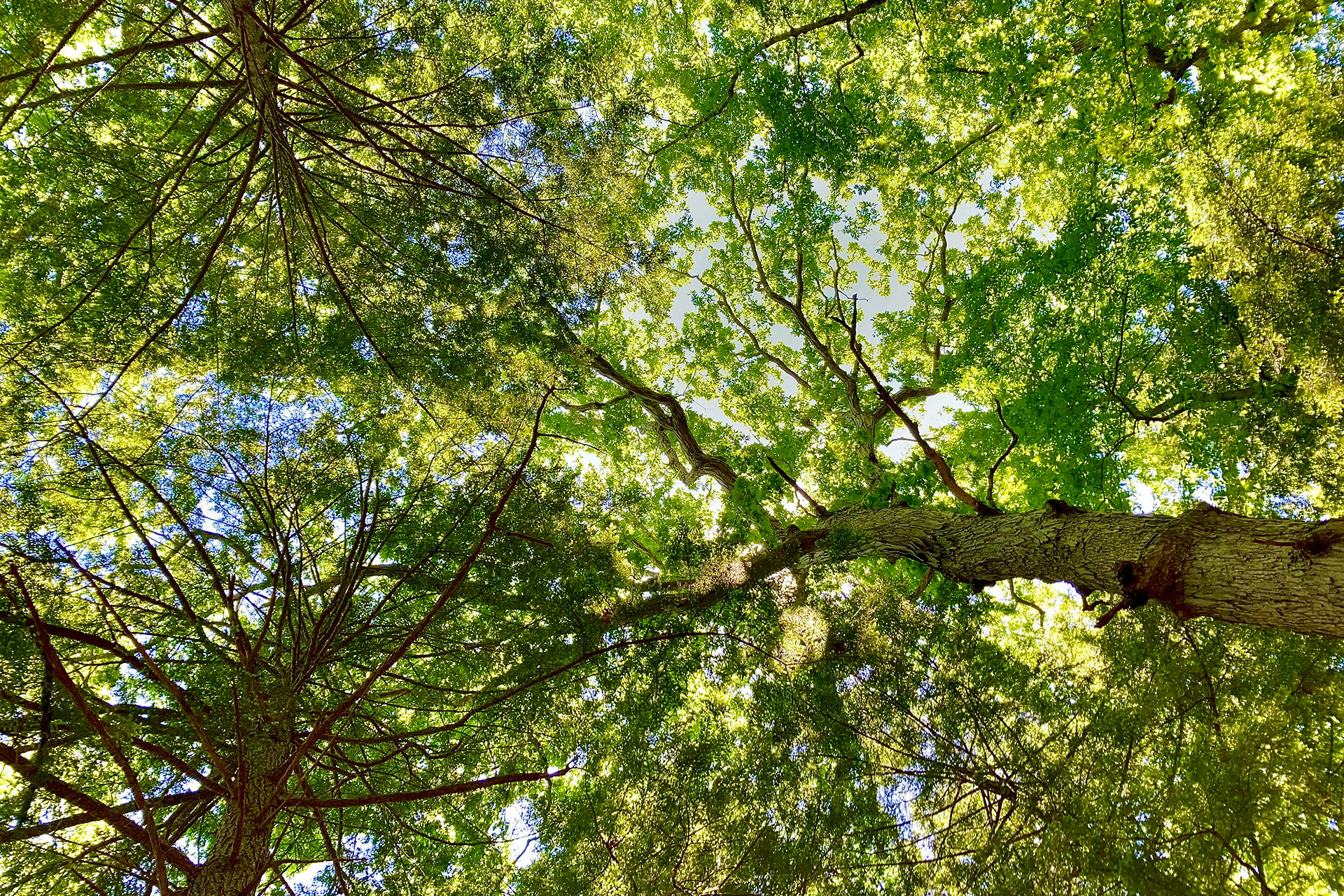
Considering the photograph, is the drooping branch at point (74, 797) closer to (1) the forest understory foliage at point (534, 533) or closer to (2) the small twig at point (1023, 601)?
(1) the forest understory foliage at point (534, 533)

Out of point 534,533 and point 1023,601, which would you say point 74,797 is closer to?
point 534,533

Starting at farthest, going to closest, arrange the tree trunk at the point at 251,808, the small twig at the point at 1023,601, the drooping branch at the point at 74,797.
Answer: the small twig at the point at 1023,601 → the tree trunk at the point at 251,808 → the drooping branch at the point at 74,797

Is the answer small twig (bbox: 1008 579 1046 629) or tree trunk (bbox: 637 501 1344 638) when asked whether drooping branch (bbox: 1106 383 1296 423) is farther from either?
tree trunk (bbox: 637 501 1344 638)

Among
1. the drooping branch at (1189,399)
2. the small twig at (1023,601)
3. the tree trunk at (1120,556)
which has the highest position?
the drooping branch at (1189,399)

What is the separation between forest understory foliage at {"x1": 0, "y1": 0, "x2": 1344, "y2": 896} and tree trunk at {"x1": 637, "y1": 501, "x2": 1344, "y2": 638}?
0.03 m

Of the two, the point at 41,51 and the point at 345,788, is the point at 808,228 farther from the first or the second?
the point at 345,788

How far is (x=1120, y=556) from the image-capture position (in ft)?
12.3

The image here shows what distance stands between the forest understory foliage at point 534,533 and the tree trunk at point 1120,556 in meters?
0.03

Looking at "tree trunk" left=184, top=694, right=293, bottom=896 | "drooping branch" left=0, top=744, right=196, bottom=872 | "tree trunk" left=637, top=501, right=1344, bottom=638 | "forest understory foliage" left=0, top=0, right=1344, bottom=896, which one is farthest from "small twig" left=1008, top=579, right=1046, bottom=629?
"drooping branch" left=0, top=744, right=196, bottom=872

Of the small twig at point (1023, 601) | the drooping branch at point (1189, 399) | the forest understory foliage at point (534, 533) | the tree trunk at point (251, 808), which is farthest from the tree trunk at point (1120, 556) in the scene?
the drooping branch at point (1189, 399)

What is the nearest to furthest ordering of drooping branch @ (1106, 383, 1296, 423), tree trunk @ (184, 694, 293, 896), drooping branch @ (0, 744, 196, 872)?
1. drooping branch @ (0, 744, 196, 872)
2. tree trunk @ (184, 694, 293, 896)
3. drooping branch @ (1106, 383, 1296, 423)

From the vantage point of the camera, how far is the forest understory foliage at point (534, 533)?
3.56 m

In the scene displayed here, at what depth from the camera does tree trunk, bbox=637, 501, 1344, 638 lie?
2961 mm

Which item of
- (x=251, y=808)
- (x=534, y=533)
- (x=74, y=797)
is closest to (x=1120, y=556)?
(x=534, y=533)
